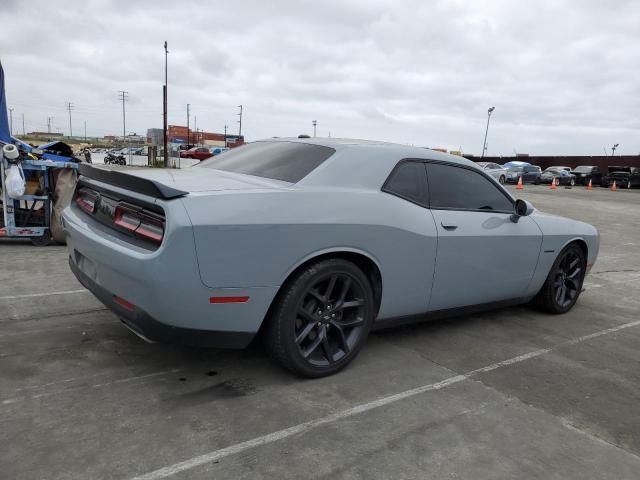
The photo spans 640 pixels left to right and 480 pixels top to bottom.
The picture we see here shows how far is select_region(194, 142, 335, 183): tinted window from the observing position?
335 cm

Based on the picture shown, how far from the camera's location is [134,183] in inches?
114

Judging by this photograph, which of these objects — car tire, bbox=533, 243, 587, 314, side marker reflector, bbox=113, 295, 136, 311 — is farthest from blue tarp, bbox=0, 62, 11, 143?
car tire, bbox=533, 243, 587, 314

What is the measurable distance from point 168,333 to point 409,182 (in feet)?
6.43

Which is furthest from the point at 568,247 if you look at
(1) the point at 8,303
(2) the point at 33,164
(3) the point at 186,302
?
(2) the point at 33,164

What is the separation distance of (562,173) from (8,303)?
114ft

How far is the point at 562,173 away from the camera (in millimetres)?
33375

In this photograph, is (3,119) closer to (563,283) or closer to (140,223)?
(140,223)

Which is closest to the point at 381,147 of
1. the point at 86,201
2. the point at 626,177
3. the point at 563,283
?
the point at 86,201

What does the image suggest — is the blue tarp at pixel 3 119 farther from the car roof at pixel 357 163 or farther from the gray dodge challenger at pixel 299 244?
the car roof at pixel 357 163

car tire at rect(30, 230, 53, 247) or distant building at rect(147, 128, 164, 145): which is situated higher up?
distant building at rect(147, 128, 164, 145)

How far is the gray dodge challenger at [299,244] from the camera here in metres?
2.69

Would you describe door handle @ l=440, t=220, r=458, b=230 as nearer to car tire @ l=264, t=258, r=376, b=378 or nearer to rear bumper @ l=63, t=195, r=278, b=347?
car tire @ l=264, t=258, r=376, b=378

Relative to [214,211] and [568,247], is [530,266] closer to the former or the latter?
[568,247]

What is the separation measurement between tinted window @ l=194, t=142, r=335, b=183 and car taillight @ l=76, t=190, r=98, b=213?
0.91 m
